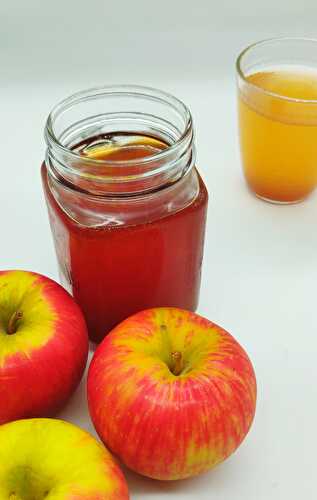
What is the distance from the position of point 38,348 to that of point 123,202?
0.16 m

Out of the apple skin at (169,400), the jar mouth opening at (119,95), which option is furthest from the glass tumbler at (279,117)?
the apple skin at (169,400)

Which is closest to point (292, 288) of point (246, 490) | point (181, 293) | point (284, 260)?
point (284, 260)

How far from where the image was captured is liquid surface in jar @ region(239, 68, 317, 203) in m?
0.92

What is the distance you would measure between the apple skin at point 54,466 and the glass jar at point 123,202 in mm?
178

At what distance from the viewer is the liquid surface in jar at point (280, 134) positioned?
92 cm

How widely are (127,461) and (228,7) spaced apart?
901 millimetres

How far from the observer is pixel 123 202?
2.21ft

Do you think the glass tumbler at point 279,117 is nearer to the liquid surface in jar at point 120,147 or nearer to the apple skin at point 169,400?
the liquid surface in jar at point 120,147

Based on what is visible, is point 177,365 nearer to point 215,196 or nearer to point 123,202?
point 123,202

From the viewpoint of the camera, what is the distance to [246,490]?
0.65m

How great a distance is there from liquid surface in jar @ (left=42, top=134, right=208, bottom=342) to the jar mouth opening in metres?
0.04

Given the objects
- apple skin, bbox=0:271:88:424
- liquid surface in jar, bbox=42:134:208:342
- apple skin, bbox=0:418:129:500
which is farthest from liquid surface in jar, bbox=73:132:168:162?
apple skin, bbox=0:418:129:500

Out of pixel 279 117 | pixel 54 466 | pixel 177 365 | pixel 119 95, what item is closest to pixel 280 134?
pixel 279 117

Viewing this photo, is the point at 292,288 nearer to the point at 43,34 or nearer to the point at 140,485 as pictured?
the point at 140,485
